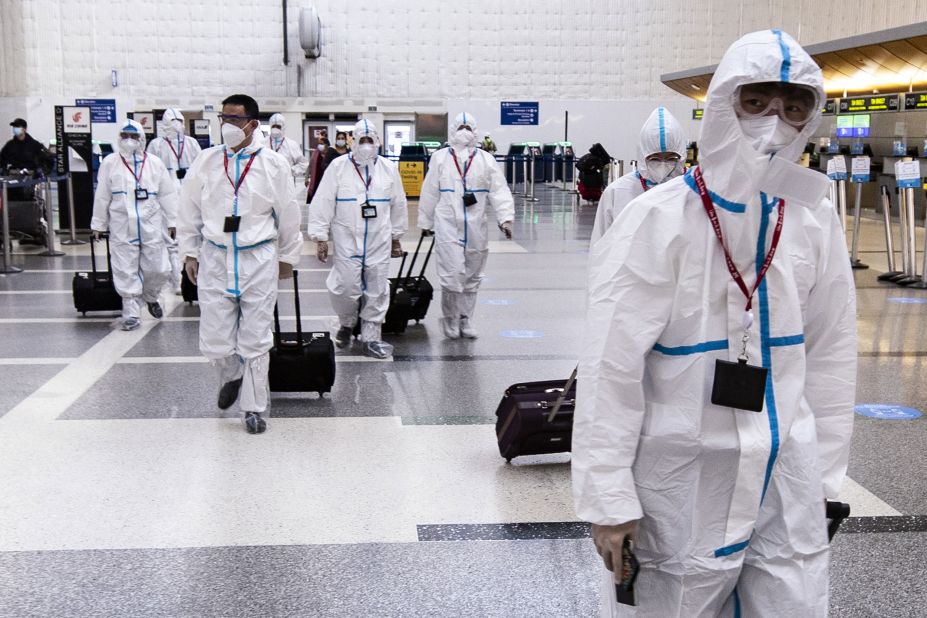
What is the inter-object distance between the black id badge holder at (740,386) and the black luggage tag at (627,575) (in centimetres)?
34

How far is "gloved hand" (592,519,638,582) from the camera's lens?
77.5 inches

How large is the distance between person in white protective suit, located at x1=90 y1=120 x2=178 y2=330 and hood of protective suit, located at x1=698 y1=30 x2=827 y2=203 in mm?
7651

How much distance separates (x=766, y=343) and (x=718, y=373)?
13 centimetres

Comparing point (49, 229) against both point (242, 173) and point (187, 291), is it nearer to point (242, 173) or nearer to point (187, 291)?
point (187, 291)

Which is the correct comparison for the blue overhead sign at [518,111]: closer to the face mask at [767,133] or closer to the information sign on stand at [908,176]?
the information sign on stand at [908,176]

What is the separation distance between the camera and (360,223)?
759 cm

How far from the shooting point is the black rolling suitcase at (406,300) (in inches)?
330

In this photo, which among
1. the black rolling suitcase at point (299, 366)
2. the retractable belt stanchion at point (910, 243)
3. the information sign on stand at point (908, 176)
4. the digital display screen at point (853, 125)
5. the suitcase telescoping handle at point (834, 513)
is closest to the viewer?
the suitcase telescoping handle at point (834, 513)

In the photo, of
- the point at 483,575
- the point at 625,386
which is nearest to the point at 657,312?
the point at 625,386

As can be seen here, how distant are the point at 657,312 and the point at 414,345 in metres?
6.30

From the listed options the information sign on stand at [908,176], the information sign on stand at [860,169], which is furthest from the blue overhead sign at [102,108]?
the information sign on stand at [908,176]

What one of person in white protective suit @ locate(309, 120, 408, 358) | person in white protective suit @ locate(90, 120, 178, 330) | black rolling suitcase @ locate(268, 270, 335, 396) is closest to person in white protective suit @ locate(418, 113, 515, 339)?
person in white protective suit @ locate(309, 120, 408, 358)

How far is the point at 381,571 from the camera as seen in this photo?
3.78m

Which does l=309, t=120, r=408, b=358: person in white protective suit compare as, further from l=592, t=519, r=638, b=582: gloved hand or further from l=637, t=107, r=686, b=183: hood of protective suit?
l=592, t=519, r=638, b=582: gloved hand
